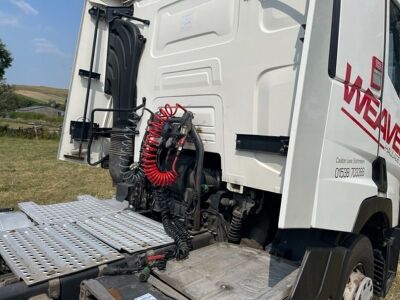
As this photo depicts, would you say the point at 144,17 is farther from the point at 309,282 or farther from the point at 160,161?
the point at 309,282

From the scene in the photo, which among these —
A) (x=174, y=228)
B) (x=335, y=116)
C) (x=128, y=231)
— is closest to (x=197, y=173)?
(x=174, y=228)

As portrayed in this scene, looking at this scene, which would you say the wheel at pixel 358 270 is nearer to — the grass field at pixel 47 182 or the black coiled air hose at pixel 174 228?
the black coiled air hose at pixel 174 228

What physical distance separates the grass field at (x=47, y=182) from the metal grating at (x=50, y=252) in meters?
4.41

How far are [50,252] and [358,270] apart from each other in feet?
7.10

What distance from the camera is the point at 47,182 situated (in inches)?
352

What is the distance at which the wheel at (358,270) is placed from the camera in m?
2.60

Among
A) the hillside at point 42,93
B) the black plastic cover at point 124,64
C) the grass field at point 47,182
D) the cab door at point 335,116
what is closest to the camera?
the cab door at point 335,116

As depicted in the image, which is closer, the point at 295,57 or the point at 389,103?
the point at 295,57

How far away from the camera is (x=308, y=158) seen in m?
2.10

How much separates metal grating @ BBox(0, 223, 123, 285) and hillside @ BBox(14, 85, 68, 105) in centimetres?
6732

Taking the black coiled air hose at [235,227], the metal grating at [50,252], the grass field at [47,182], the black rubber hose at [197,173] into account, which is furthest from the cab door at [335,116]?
the grass field at [47,182]

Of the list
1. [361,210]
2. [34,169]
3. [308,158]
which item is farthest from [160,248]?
[34,169]

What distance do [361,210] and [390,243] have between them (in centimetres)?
98

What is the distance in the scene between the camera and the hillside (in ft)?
229
